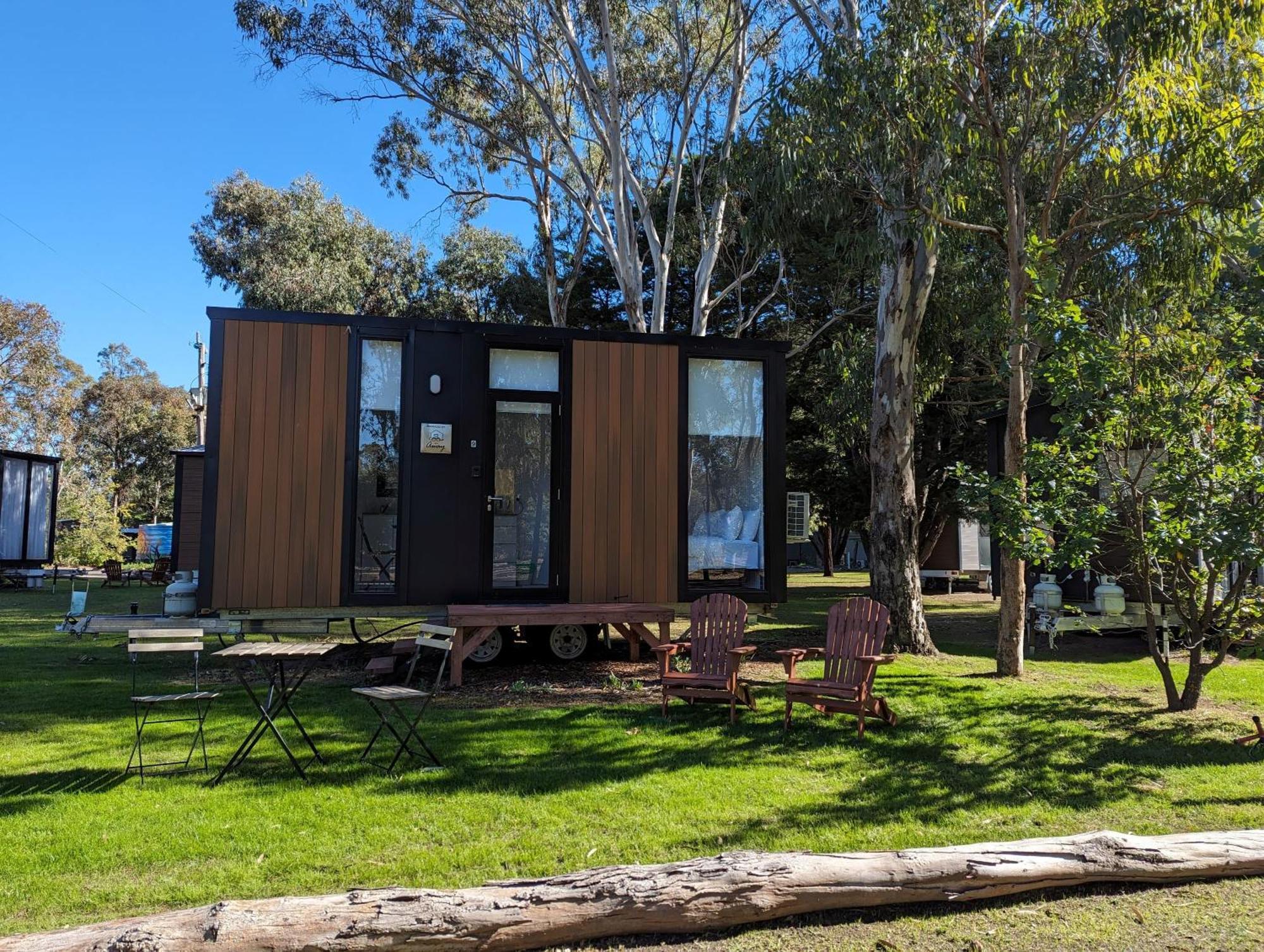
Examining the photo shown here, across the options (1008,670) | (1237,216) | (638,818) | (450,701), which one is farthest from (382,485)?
(1237,216)

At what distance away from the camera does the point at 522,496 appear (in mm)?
7477

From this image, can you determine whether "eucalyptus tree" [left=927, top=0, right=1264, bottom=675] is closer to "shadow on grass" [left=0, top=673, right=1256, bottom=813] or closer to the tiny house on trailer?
"shadow on grass" [left=0, top=673, right=1256, bottom=813]

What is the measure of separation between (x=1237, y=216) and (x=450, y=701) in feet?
23.7

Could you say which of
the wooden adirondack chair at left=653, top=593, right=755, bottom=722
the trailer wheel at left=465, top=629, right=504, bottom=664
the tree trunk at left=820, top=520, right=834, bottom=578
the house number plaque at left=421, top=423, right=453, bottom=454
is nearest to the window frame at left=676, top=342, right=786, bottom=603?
the wooden adirondack chair at left=653, top=593, right=755, bottom=722

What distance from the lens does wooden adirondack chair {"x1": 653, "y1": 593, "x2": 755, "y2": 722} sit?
5.64 m

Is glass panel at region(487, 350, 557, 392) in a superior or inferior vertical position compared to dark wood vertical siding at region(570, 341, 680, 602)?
superior

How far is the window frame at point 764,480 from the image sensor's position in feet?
25.0

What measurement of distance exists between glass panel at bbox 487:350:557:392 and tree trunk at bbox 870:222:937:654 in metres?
3.65

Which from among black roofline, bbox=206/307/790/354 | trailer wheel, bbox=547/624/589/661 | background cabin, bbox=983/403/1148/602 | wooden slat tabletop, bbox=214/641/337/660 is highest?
black roofline, bbox=206/307/790/354

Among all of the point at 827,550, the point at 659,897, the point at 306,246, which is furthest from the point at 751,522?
the point at 827,550

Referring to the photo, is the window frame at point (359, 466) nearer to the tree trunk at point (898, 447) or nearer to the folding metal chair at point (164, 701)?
the folding metal chair at point (164, 701)

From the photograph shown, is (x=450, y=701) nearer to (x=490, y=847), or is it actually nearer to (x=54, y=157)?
(x=490, y=847)

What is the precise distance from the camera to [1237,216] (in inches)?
279

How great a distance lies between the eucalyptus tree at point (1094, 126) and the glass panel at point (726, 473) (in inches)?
80.8
